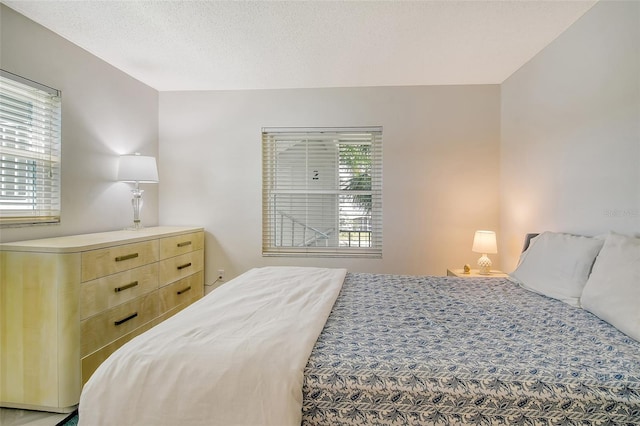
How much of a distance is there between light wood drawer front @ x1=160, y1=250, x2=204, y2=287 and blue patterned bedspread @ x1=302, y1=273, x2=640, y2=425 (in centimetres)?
188

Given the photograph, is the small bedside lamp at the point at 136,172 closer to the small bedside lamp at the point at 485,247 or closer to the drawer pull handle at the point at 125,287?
the drawer pull handle at the point at 125,287

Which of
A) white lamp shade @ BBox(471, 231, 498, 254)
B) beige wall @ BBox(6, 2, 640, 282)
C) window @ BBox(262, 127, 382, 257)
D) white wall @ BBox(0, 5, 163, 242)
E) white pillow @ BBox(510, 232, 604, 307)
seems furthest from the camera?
window @ BBox(262, 127, 382, 257)

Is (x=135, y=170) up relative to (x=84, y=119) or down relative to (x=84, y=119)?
down

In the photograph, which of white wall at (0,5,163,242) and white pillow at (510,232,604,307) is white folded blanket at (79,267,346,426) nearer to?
white pillow at (510,232,604,307)

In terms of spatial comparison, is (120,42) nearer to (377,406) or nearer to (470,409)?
(377,406)

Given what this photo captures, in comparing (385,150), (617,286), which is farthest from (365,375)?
(385,150)

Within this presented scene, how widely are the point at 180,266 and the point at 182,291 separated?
250mm

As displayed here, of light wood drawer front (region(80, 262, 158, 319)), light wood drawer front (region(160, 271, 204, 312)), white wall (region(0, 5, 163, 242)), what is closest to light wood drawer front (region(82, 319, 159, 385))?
light wood drawer front (region(80, 262, 158, 319))

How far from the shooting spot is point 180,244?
9.49ft

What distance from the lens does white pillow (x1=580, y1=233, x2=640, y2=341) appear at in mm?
1266

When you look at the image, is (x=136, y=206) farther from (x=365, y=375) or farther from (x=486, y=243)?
(x=486, y=243)

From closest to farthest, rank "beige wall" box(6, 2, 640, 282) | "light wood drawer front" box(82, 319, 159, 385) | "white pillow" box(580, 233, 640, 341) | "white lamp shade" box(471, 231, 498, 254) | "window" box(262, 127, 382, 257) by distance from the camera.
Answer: "white pillow" box(580, 233, 640, 341) → "light wood drawer front" box(82, 319, 159, 385) → "beige wall" box(6, 2, 640, 282) → "white lamp shade" box(471, 231, 498, 254) → "window" box(262, 127, 382, 257)

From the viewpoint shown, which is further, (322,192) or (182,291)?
(322,192)

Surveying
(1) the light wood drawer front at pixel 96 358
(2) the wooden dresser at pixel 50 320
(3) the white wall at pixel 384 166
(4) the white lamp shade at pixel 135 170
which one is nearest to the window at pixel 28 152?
(2) the wooden dresser at pixel 50 320
